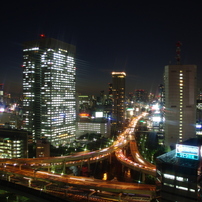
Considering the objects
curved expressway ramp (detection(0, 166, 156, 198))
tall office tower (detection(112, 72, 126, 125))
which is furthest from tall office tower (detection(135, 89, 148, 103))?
curved expressway ramp (detection(0, 166, 156, 198))

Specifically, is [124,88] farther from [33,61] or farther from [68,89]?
[33,61]

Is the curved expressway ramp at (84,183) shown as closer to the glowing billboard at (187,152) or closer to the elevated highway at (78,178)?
the elevated highway at (78,178)

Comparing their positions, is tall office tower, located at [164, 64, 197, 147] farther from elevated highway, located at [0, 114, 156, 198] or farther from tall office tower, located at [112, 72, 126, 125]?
tall office tower, located at [112, 72, 126, 125]

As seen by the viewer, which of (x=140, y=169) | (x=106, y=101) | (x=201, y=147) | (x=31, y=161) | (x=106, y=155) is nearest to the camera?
(x=201, y=147)

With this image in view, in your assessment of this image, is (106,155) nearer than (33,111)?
Yes

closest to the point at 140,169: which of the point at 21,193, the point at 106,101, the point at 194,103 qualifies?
the point at 21,193

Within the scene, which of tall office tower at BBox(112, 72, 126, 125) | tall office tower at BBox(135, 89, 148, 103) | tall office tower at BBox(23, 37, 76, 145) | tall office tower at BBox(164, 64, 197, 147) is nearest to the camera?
tall office tower at BBox(164, 64, 197, 147)
